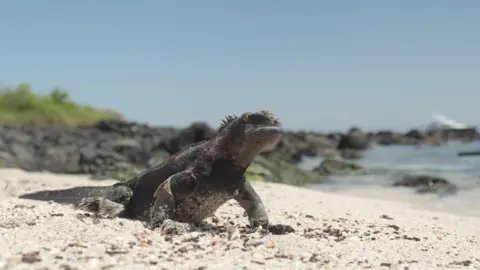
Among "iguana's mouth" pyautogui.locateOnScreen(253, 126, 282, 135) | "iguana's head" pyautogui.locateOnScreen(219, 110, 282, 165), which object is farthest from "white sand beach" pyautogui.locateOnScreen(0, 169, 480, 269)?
"iguana's mouth" pyautogui.locateOnScreen(253, 126, 282, 135)

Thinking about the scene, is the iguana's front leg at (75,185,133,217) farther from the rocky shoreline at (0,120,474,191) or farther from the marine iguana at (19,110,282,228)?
the rocky shoreline at (0,120,474,191)

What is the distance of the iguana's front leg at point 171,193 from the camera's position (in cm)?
599

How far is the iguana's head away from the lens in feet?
19.1

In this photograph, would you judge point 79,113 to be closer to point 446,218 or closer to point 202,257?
point 446,218

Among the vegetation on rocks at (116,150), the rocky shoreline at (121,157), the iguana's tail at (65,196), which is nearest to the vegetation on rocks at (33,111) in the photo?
the vegetation on rocks at (116,150)

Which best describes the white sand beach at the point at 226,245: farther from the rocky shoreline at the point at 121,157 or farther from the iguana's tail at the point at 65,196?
the rocky shoreline at the point at 121,157

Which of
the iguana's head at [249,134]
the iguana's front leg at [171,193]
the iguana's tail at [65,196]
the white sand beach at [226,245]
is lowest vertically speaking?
the white sand beach at [226,245]

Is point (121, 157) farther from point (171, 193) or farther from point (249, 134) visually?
point (249, 134)

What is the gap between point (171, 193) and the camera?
6027 millimetres

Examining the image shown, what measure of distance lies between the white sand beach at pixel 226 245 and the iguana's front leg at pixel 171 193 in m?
0.25

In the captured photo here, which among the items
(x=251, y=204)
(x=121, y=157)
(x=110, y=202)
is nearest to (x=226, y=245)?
(x=251, y=204)

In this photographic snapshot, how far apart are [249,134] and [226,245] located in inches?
48.8

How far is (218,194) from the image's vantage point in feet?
20.2

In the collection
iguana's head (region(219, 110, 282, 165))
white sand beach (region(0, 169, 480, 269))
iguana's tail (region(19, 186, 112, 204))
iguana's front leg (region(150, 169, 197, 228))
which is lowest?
white sand beach (region(0, 169, 480, 269))
